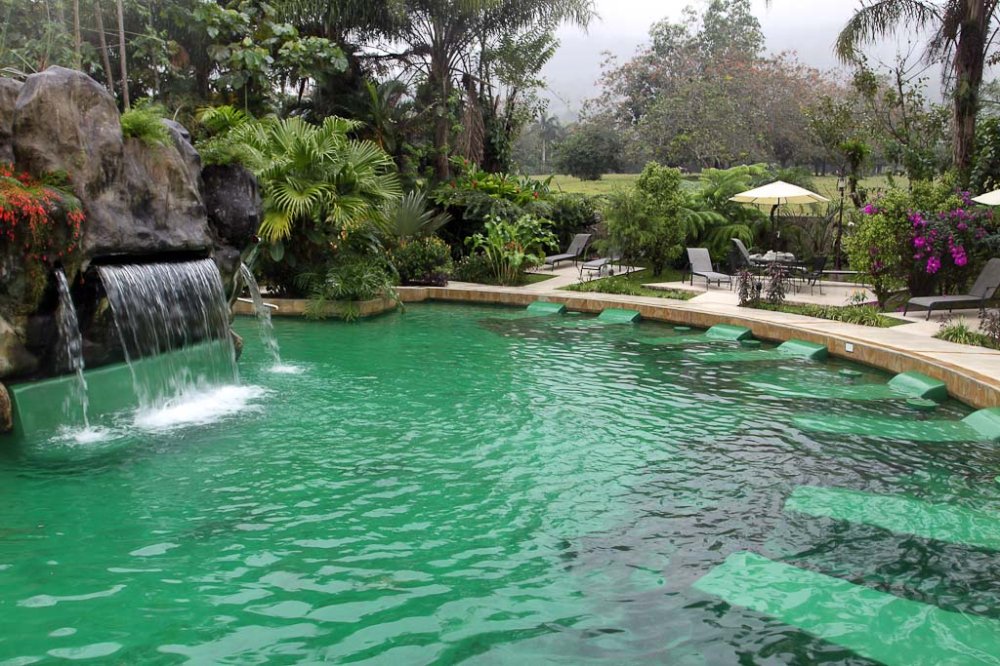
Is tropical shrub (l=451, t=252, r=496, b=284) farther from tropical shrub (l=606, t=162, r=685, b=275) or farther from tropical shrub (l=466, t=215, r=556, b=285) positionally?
tropical shrub (l=606, t=162, r=685, b=275)

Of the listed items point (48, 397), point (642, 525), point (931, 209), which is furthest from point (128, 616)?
point (931, 209)

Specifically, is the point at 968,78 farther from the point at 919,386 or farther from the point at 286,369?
the point at 286,369

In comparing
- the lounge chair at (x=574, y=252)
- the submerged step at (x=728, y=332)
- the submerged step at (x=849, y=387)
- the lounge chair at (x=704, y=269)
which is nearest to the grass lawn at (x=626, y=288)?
the lounge chair at (x=704, y=269)

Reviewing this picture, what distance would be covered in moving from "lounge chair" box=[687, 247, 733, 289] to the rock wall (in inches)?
403

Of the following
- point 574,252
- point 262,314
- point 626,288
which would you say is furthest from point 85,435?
point 574,252

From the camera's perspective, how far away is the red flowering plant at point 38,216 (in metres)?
6.46

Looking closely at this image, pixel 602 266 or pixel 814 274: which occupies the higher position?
pixel 602 266

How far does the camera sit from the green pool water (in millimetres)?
3957

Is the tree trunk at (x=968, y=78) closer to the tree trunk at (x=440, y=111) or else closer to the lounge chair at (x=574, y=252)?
the lounge chair at (x=574, y=252)

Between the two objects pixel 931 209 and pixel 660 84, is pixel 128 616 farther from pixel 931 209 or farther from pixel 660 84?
pixel 660 84

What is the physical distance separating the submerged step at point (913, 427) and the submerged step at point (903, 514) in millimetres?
1647

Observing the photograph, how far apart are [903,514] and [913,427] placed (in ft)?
7.77

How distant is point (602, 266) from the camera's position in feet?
59.8

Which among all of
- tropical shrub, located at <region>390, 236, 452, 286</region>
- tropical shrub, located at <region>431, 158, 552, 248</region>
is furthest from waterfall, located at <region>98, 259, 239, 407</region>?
tropical shrub, located at <region>431, 158, 552, 248</region>
